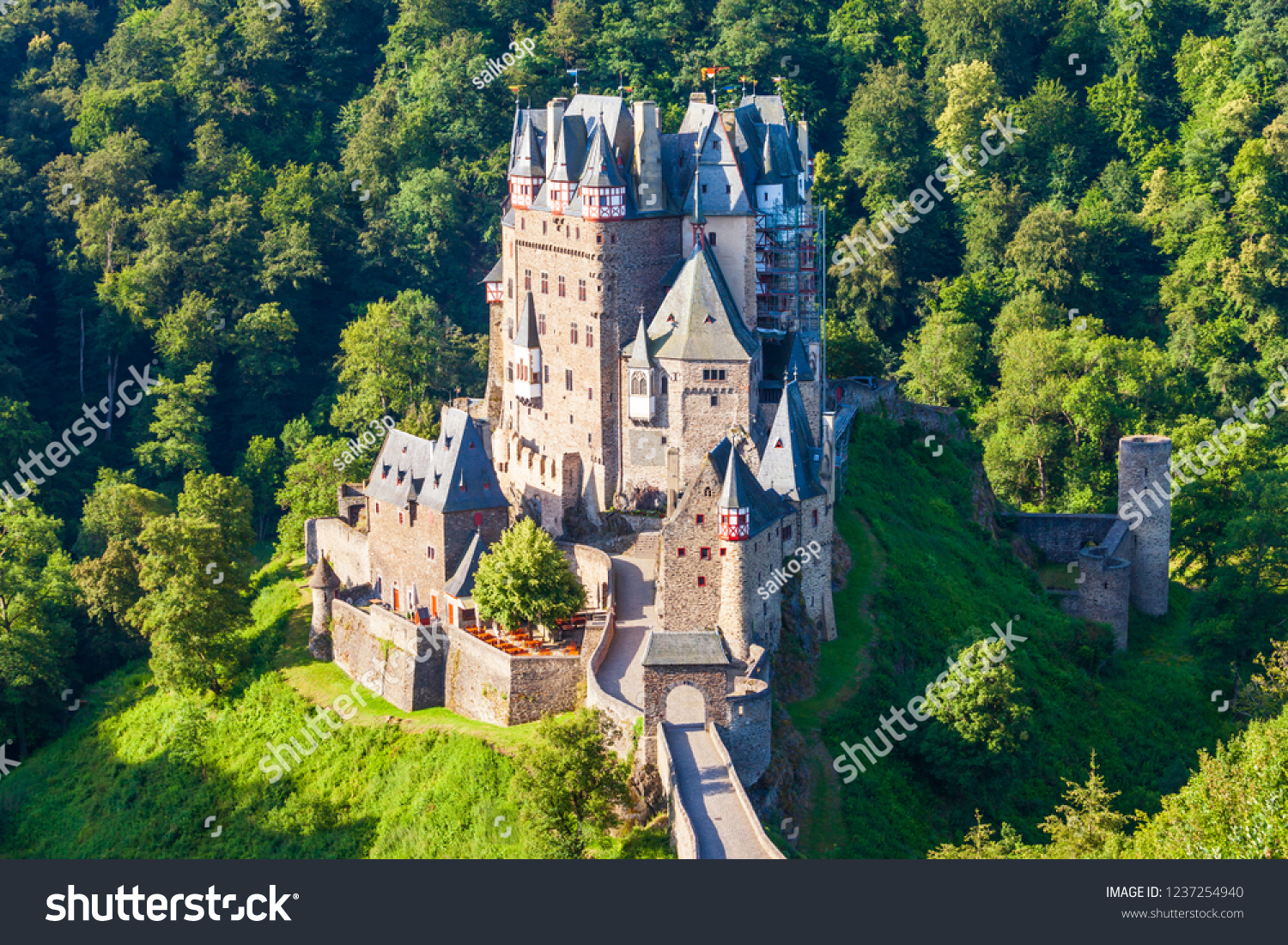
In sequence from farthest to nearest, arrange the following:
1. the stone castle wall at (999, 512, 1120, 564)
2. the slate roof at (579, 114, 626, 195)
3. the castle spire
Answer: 1. the stone castle wall at (999, 512, 1120, 564)
2. the castle spire
3. the slate roof at (579, 114, 626, 195)

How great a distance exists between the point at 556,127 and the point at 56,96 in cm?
4785

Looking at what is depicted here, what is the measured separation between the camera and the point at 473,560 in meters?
62.0

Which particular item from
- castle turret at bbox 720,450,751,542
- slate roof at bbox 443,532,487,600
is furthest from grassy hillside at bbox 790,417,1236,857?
slate roof at bbox 443,532,487,600

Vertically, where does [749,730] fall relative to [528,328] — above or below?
below

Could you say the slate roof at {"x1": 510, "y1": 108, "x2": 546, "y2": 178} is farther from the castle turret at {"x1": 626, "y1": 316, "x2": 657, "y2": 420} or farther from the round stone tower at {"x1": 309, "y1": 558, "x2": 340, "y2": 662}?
the round stone tower at {"x1": 309, "y1": 558, "x2": 340, "y2": 662}

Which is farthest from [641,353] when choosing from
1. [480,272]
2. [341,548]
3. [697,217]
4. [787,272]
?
[480,272]

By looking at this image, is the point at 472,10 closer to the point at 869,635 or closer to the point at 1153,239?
the point at 1153,239

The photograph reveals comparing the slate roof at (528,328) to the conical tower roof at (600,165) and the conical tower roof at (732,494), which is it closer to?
the conical tower roof at (600,165)

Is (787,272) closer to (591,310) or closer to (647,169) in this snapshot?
(647,169)

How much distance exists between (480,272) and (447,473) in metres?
40.8

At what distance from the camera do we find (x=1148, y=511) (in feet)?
249

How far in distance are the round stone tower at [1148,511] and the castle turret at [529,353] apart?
25.9 metres

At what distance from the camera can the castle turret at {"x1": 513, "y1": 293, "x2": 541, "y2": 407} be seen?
2699 inches

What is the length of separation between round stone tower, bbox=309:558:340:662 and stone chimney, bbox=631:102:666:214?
18601 mm
